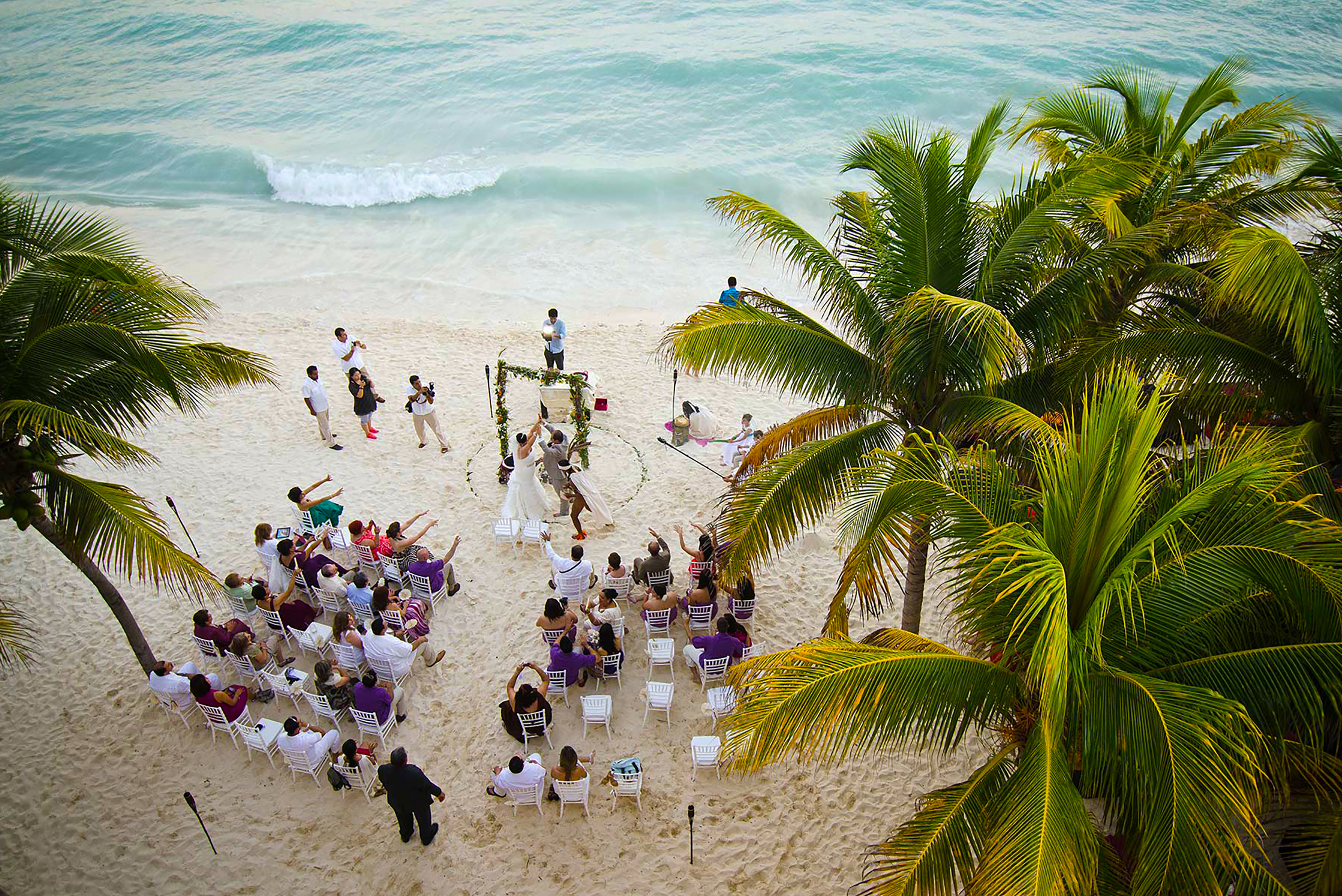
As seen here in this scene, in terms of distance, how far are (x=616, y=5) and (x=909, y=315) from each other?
49.8m

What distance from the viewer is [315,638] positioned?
→ 10203 mm

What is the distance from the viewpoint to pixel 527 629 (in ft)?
35.9

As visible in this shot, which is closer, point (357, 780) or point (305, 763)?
point (357, 780)

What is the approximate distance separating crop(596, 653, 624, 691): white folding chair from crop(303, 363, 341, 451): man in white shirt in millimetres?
7224

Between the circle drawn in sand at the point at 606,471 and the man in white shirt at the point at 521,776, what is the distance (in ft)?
17.6

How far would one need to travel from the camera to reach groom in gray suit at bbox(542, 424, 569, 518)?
12.8 meters

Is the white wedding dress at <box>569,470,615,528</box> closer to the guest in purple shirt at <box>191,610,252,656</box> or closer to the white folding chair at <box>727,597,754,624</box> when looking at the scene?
the white folding chair at <box>727,597,754,624</box>

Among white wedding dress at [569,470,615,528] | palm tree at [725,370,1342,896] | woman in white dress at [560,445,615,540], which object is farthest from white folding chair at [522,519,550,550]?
palm tree at [725,370,1342,896]

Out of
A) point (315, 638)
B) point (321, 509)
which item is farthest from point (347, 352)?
point (315, 638)

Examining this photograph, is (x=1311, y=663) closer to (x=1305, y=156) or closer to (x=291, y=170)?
(x=1305, y=156)

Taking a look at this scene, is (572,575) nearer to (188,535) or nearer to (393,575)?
(393,575)

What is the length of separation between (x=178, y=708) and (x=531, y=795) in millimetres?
4481

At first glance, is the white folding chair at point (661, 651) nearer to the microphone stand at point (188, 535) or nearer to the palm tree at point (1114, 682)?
the palm tree at point (1114, 682)

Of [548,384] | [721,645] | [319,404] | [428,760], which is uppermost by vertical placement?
[548,384]
